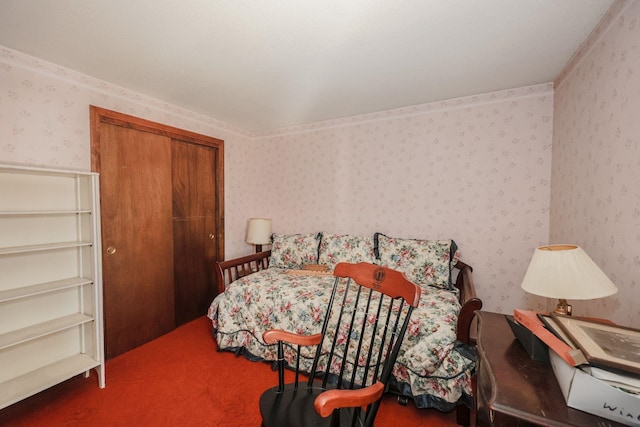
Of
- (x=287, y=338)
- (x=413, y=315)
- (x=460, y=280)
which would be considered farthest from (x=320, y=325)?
(x=460, y=280)

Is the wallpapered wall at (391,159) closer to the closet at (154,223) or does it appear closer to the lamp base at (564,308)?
the closet at (154,223)

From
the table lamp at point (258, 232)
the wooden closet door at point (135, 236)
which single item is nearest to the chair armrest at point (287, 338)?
the wooden closet door at point (135, 236)

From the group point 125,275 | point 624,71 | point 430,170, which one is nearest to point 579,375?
point 624,71

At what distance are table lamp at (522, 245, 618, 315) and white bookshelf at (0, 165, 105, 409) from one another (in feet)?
8.27

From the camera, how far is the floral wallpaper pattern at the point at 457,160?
4.62ft

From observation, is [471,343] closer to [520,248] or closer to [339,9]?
[520,248]

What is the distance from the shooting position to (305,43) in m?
1.70

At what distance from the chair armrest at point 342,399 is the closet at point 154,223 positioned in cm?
227

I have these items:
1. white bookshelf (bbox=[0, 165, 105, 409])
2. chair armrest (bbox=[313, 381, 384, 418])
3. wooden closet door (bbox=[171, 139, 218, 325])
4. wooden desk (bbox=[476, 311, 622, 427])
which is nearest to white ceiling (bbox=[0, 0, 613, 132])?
wooden closet door (bbox=[171, 139, 218, 325])

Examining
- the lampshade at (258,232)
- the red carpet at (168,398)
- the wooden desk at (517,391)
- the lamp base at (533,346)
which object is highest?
the lampshade at (258,232)

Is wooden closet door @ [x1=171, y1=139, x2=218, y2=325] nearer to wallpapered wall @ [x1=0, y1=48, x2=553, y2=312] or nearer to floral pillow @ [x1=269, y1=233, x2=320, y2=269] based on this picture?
wallpapered wall @ [x1=0, y1=48, x2=553, y2=312]

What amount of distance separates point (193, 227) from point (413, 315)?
7.70 ft

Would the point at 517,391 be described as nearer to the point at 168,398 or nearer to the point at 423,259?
the point at 423,259

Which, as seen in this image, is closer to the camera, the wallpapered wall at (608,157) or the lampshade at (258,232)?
the wallpapered wall at (608,157)
